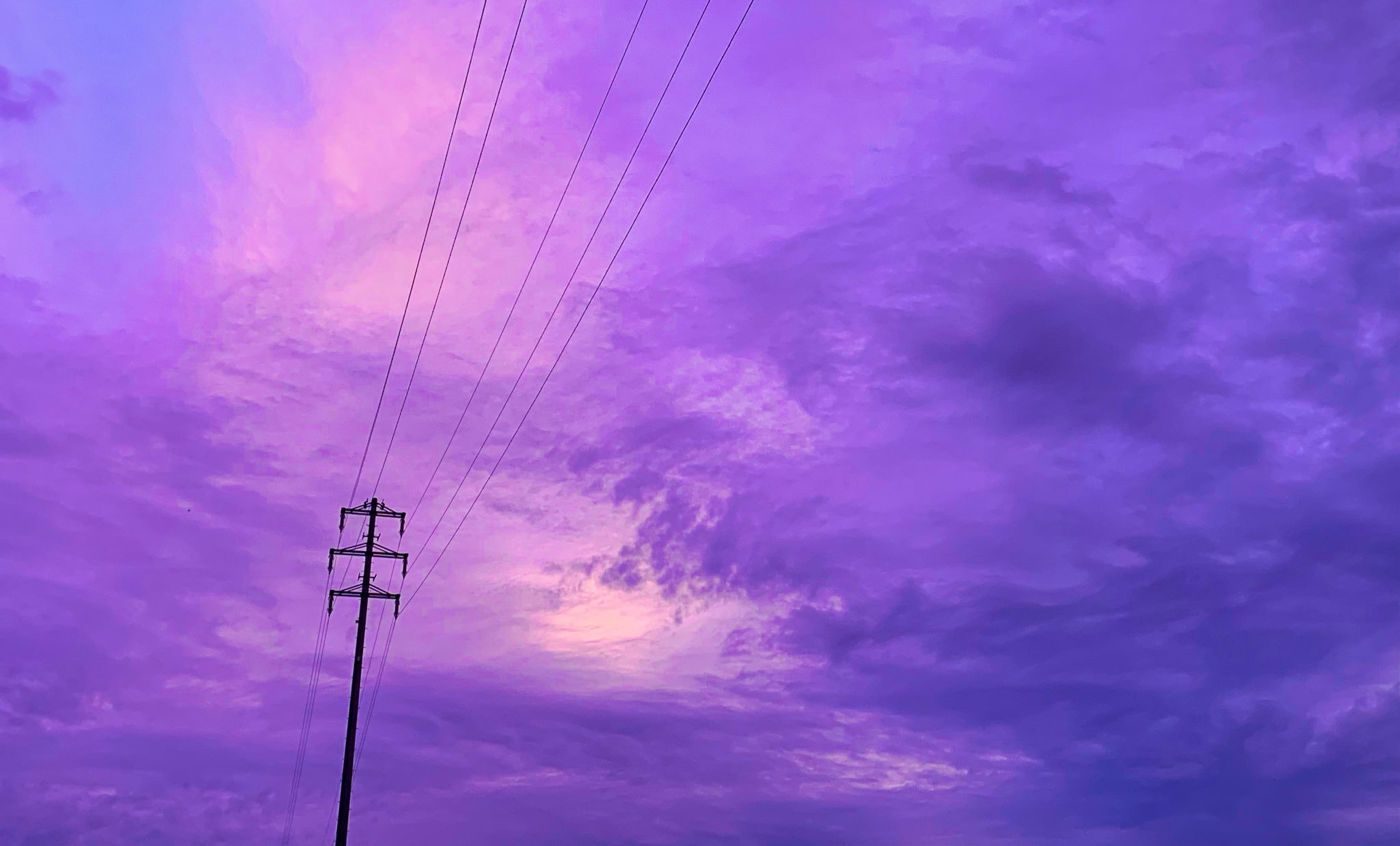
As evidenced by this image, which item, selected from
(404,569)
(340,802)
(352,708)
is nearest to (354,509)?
(404,569)

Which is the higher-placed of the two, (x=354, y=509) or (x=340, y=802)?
(x=354, y=509)

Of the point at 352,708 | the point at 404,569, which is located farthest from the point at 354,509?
the point at 352,708

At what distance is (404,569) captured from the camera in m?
69.7

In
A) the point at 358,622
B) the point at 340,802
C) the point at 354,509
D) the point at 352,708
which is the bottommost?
the point at 340,802

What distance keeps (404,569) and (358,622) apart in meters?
3.75

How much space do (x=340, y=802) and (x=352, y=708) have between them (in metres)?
4.91

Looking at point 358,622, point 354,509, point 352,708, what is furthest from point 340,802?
point 354,509

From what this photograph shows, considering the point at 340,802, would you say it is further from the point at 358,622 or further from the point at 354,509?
the point at 354,509

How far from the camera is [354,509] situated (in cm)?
7062

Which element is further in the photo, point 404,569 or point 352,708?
point 404,569

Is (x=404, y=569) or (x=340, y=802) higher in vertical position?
(x=404, y=569)

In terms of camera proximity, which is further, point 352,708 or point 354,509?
point 354,509

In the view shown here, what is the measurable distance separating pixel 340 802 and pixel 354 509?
16.3 m

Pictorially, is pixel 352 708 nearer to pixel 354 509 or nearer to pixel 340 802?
pixel 340 802
